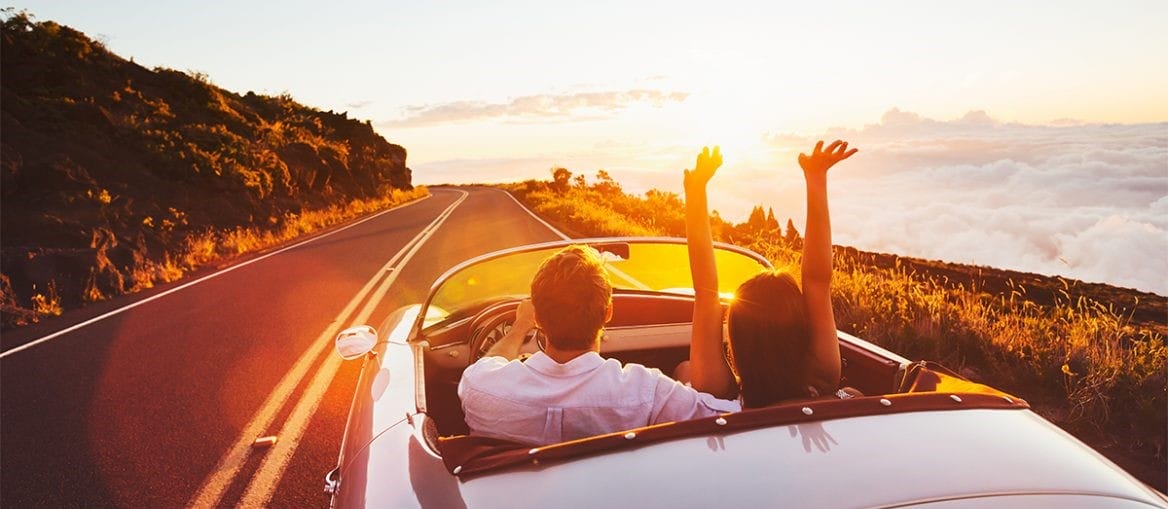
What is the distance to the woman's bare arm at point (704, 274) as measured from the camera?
84.5 inches

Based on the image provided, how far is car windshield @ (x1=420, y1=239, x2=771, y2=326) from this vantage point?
340 centimetres

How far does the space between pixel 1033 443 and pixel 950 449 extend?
27 centimetres

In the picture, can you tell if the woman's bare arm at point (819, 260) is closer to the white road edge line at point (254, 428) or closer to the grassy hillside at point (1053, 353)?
the grassy hillside at point (1053, 353)

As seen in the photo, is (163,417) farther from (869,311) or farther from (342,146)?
(342,146)

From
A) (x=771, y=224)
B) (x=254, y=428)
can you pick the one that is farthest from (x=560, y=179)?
(x=254, y=428)

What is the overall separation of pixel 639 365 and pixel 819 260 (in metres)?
0.63

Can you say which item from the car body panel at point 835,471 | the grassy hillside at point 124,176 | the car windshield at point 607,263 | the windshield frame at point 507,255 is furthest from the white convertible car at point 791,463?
the grassy hillside at point 124,176

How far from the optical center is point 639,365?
2035mm

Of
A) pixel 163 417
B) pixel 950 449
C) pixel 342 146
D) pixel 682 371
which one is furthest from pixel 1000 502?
pixel 342 146

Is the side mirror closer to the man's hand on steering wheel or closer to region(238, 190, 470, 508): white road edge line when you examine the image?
the man's hand on steering wheel

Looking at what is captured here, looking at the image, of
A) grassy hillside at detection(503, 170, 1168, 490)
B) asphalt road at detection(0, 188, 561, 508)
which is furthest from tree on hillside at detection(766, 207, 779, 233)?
asphalt road at detection(0, 188, 561, 508)

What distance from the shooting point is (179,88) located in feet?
97.0

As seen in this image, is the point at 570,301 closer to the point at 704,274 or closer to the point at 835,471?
the point at 704,274

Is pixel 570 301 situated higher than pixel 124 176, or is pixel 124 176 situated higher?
pixel 124 176
